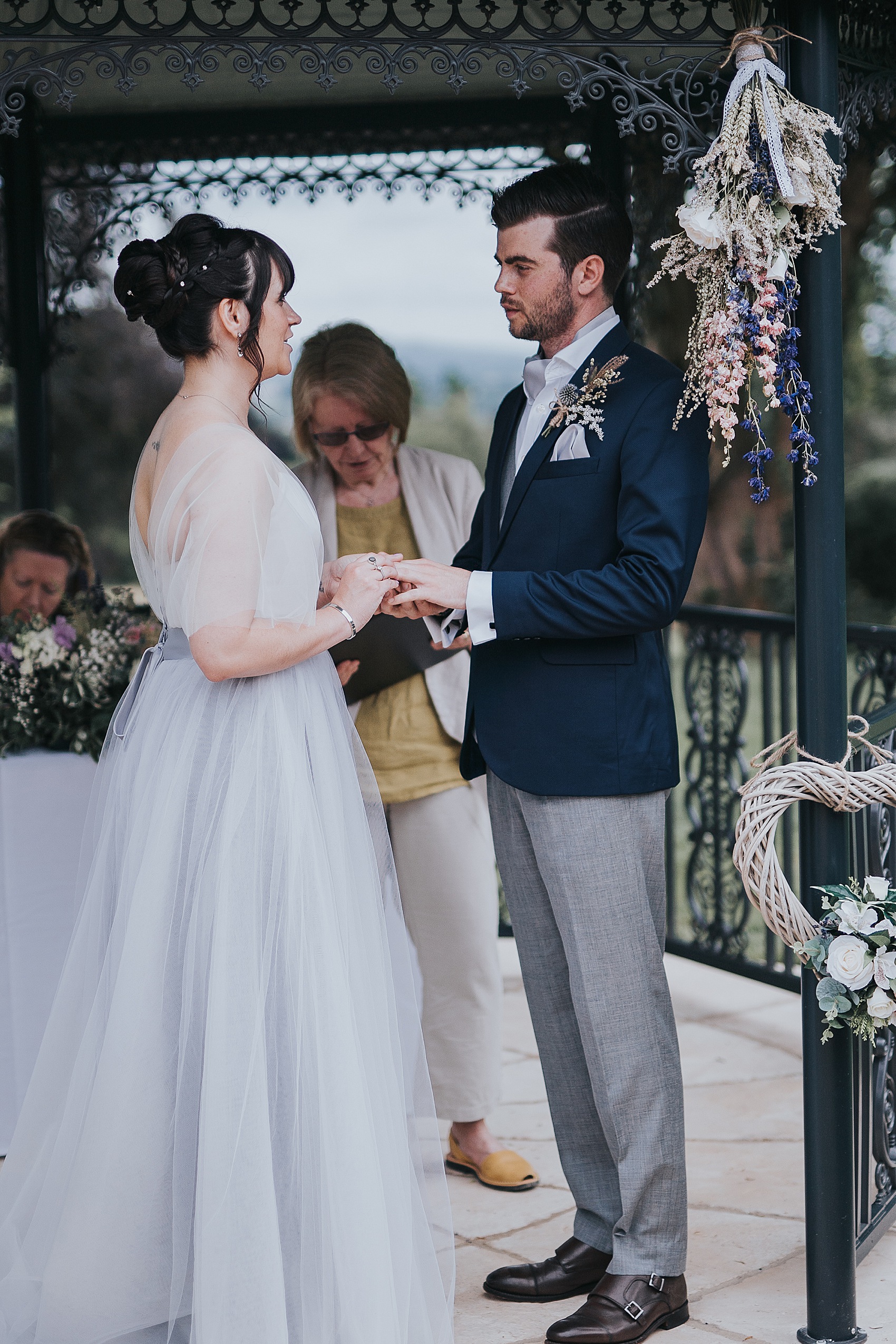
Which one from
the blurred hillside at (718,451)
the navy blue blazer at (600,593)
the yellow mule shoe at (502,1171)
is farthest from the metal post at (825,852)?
the blurred hillside at (718,451)

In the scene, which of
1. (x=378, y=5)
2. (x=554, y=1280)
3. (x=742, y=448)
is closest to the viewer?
(x=554, y=1280)

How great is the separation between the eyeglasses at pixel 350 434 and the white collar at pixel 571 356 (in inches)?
31.6

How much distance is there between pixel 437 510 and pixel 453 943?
1.14 m

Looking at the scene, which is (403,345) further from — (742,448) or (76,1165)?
(76,1165)

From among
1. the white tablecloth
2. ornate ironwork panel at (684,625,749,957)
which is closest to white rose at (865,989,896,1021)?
the white tablecloth

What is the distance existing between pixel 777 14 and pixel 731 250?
48cm

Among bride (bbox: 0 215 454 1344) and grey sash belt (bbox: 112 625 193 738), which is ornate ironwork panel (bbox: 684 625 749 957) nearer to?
bride (bbox: 0 215 454 1344)

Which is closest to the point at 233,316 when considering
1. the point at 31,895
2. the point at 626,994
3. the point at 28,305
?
the point at 626,994

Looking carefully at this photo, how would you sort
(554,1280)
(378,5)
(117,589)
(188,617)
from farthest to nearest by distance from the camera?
(117,589)
(378,5)
(554,1280)
(188,617)

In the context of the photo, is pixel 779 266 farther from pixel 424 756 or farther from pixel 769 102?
pixel 424 756

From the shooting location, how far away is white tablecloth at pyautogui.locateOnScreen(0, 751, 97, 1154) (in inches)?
141

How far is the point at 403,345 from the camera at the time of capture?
1571 cm

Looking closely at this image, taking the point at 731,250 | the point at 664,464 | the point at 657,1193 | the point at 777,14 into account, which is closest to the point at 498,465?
the point at 664,464

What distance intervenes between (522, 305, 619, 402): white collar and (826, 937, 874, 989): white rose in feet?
3.94
